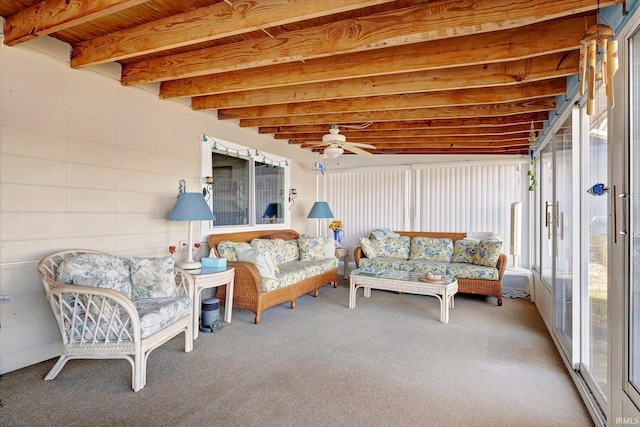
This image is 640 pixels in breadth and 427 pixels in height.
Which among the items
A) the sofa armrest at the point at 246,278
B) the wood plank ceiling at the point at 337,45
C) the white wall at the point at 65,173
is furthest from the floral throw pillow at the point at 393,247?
the white wall at the point at 65,173

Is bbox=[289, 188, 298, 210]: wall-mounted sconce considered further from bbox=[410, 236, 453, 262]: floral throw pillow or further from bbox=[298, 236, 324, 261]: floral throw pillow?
bbox=[410, 236, 453, 262]: floral throw pillow

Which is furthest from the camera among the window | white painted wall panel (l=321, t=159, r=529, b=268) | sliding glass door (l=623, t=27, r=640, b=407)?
white painted wall panel (l=321, t=159, r=529, b=268)

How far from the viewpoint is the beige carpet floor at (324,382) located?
6.91 feet

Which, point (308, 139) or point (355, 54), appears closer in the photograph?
point (355, 54)

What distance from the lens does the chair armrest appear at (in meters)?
2.39

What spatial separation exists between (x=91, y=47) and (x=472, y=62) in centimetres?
314

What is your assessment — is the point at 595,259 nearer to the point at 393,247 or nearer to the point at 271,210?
the point at 393,247

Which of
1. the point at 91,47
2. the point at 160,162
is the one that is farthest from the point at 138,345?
the point at 91,47

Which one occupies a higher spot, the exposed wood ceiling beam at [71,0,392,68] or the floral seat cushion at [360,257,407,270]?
A: the exposed wood ceiling beam at [71,0,392,68]

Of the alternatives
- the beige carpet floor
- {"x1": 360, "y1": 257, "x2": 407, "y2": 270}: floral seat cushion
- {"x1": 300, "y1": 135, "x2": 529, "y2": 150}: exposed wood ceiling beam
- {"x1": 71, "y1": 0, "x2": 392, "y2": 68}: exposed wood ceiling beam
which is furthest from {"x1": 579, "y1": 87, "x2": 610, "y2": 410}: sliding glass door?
{"x1": 360, "y1": 257, "x2": 407, "y2": 270}: floral seat cushion

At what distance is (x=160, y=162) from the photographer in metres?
3.90

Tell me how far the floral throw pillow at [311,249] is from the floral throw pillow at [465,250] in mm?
2169

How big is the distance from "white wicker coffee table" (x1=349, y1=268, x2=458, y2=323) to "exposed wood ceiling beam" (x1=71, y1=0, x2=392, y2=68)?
121 inches

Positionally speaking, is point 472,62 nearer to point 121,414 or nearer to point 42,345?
point 121,414
